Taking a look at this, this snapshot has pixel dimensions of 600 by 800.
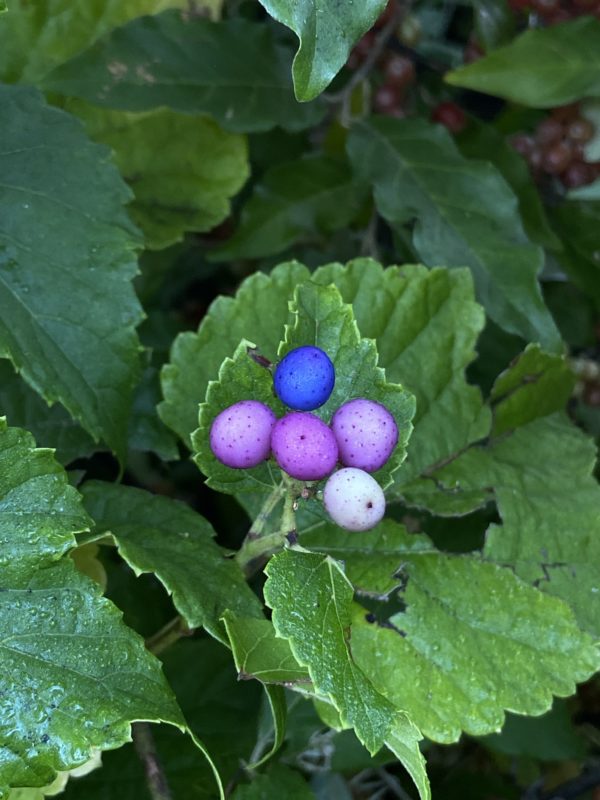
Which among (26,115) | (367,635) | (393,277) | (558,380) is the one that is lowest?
(367,635)

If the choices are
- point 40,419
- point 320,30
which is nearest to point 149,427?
point 40,419

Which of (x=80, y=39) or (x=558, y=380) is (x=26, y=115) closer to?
(x=80, y=39)

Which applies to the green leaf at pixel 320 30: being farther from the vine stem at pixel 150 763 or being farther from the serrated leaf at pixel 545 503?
the vine stem at pixel 150 763

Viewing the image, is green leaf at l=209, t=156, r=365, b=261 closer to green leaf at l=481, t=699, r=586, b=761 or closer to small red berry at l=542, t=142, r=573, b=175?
small red berry at l=542, t=142, r=573, b=175

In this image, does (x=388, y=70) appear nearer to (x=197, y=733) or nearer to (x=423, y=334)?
(x=423, y=334)

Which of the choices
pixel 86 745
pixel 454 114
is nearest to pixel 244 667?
pixel 86 745

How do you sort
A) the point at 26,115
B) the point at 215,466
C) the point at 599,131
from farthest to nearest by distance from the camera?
1. the point at 599,131
2. the point at 26,115
3. the point at 215,466

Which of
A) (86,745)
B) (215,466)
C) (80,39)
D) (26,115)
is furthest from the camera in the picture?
(80,39)
